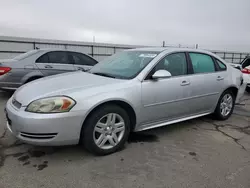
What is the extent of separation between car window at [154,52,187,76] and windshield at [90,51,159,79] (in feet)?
0.60

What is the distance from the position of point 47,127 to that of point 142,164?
1244 millimetres

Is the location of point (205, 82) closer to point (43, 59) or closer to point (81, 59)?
point (81, 59)

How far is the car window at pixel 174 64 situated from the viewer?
3467 millimetres

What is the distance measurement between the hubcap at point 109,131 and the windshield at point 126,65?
2.18 feet

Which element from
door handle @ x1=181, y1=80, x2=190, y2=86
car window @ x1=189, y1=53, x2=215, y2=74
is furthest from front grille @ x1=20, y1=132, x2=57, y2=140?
car window @ x1=189, y1=53, x2=215, y2=74

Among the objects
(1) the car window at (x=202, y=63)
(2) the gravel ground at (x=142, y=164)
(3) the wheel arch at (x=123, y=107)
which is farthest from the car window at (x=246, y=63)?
(3) the wheel arch at (x=123, y=107)

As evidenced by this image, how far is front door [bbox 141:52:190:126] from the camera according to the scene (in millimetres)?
3201

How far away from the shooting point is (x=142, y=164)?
8.99 ft

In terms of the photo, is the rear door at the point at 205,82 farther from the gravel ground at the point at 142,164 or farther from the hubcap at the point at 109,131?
the hubcap at the point at 109,131

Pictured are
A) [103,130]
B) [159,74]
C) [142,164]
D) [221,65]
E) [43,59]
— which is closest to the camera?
[142,164]

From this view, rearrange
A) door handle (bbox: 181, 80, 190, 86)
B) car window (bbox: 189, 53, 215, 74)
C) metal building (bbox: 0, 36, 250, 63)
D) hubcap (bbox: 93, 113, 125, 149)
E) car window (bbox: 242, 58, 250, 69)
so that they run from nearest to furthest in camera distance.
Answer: hubcap (bbox: 93, 113, 125, 149), door handle (bbox: 181, 80, 190, 86), car window (bbox: 189, 53, 215, 74), car window (bbox: 242, 58, 250, 69), metal building (bbox: 0, 36, 250, 63)

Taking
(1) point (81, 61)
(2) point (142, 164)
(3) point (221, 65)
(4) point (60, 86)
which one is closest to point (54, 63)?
(1) point (81, 61)

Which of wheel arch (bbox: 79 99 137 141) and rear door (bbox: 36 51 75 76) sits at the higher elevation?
rear door (bbox: 36 51 75 76)

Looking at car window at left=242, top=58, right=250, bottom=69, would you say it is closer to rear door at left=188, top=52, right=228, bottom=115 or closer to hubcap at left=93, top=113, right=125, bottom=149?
rear door at left=188, top=52, right=228, bottom=115
